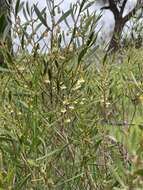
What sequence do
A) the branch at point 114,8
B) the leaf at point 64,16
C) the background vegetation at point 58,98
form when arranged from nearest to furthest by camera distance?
the background vegetation at point 58,98, the leaf at point 64,16, the branch at point 114,8

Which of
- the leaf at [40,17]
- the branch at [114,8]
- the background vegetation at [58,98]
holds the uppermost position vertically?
the branch at [114,8]

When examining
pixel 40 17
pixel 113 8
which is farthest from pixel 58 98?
pixel 113 8

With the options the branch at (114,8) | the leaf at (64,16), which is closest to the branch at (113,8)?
the branch at (114,8)

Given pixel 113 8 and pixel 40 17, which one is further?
pixel 113 8

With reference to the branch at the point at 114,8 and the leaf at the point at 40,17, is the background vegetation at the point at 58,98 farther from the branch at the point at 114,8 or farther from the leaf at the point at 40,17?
the branch at the point at 114,8

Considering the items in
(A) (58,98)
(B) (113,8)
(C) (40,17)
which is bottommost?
(A) (58,98)

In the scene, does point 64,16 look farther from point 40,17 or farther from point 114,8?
point 114,8

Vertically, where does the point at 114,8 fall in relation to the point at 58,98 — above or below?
above

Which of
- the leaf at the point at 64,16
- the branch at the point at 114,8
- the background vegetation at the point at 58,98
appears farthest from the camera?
the branch at the point at 114,8

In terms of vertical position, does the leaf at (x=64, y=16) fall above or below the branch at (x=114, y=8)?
below

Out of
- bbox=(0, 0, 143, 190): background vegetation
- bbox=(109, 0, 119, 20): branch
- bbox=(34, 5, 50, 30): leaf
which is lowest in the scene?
bbox=(0, 0, 143, 190): background vegetation

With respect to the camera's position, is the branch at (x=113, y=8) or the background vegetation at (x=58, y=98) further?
the branch at (x=113, y=8)

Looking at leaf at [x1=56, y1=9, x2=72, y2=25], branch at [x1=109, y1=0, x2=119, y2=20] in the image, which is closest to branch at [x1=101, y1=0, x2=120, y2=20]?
branch at [x1=109, y1=0, x2=119, y2=20]

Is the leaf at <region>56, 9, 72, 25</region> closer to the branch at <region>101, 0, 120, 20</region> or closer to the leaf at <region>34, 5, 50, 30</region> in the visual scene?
the leaf at <region>34, 5, 50, 30</region>
